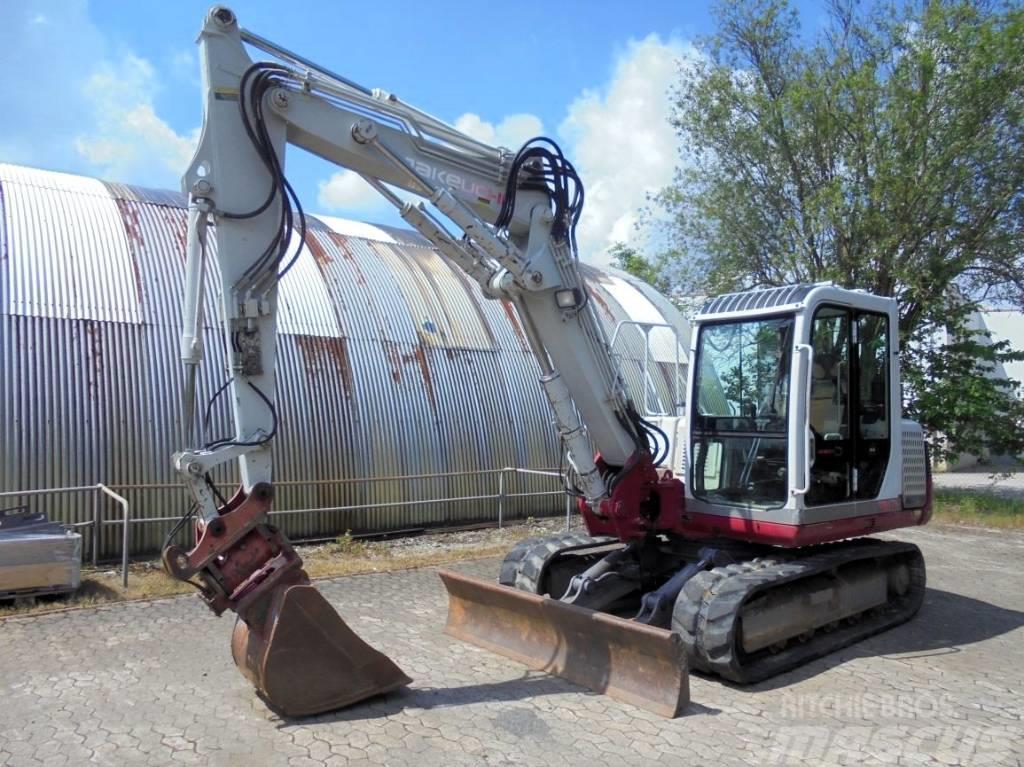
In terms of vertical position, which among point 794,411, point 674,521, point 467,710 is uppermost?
point 794,411

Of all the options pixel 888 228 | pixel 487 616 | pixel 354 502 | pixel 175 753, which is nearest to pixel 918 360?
pixel 888 228

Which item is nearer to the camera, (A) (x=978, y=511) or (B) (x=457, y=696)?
(B) (x=457, y=696)

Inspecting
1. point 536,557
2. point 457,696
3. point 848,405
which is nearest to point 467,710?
point 457,696

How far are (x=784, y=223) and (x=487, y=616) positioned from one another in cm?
1335

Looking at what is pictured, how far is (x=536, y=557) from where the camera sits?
25.4 feet

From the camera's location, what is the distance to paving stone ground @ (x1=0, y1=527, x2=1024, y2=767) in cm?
499

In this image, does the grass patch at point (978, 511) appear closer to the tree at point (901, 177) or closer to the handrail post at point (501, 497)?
the tree at point (901, 177)

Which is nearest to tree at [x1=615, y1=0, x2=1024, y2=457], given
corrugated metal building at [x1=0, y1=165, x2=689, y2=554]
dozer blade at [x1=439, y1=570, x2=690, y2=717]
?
corrugated metal building at [x1=0, y1=165, x2=689, y2=554]

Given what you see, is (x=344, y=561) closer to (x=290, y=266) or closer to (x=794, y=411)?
(x=290, y=266)

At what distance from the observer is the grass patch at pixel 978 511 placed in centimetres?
1456

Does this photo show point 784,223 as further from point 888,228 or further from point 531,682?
point 531,682

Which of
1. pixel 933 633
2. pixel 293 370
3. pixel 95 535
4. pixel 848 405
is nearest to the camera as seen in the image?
pixel 848 405

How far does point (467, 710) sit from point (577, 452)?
2172 mm

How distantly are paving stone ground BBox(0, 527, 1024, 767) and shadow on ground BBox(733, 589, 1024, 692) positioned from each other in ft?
0.10
